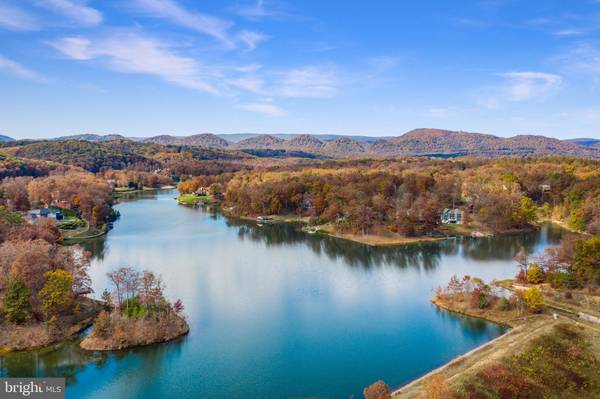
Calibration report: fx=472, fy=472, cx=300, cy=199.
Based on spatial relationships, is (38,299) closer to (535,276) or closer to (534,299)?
(534,299)

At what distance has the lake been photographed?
16.5m

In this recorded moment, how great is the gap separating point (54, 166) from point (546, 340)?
88012 mm

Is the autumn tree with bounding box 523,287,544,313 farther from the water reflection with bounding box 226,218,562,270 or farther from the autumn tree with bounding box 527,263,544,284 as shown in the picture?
the water reflection with bounding box 226,218,562,270

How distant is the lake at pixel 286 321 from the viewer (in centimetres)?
1650

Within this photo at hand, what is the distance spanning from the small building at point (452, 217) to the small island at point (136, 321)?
112ft

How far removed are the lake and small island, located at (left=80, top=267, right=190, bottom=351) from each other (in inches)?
19.0

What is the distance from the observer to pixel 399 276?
100ft

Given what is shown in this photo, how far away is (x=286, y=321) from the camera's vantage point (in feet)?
72.1

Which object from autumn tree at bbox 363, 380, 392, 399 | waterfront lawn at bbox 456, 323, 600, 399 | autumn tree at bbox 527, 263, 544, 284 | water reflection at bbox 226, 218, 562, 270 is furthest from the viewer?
water reflection at bbox 226, 218, 562, 270

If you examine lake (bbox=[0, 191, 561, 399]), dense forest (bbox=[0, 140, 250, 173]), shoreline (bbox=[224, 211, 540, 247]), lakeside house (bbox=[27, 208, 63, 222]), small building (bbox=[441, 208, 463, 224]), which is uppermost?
dense forest (bbox=[0, 140, 250, 173])

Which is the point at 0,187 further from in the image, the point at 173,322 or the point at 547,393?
the point at 547,393

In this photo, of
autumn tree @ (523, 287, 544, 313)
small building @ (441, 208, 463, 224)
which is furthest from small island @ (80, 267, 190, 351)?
small building @ (441, 208, 463, 224)

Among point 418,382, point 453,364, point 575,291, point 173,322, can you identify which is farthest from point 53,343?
point 575,291

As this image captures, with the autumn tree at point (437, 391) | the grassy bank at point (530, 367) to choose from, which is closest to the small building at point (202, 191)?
the grassy bank at point (530, 367)
